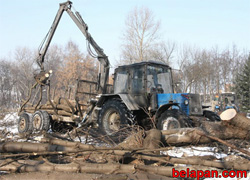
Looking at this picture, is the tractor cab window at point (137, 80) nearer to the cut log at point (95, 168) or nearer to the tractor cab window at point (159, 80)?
the tractor cab window at point (159, 80)

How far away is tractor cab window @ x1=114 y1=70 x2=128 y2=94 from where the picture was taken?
336 inches

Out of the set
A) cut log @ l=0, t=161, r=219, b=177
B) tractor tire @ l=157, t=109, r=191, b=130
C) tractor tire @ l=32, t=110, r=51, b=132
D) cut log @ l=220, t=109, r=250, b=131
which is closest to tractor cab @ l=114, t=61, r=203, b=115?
tractor tire @ l=157, t=109, r=191, b=130

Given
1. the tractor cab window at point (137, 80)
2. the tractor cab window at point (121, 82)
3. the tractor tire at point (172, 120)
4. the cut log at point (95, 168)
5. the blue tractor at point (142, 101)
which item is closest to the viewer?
the cut log at point (95, 168)

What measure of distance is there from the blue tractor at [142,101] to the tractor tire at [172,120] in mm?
30

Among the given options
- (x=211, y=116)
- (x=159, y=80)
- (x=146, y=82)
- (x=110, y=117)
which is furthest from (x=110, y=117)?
(x=211, y=116)

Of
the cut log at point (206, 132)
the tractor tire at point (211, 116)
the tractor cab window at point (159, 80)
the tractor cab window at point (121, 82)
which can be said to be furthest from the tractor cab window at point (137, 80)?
the cut log at point (206, 132)

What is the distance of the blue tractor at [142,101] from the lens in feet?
25.1

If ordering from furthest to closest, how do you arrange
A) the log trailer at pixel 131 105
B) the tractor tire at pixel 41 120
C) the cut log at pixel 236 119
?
the tractor tire at pixel 41 120 < the log trailer at pixel 131 105 < the cut log at pixel 236 119

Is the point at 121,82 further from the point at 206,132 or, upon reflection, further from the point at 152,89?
the point at 206,132

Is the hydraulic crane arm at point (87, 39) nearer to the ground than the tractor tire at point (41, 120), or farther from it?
farther from it

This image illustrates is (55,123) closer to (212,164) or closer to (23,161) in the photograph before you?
(23,161)

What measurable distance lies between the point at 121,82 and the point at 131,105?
1.26 meters

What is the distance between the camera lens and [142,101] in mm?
7980

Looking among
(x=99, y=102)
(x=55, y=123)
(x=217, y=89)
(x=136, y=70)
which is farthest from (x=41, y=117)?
(x=217, y=89)
